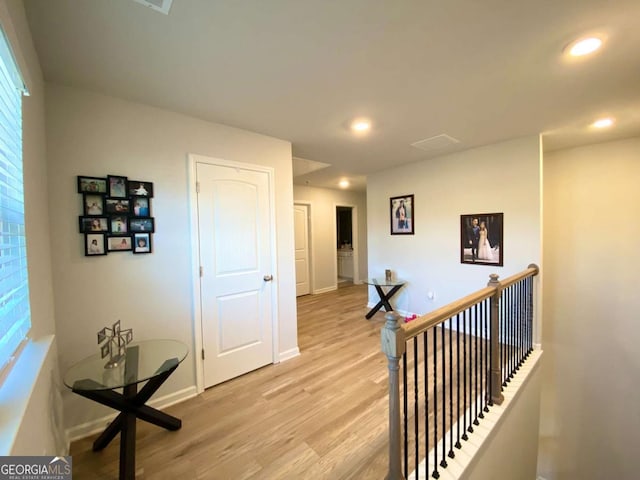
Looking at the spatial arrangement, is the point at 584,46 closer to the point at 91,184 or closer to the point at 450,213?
the point at 450,213

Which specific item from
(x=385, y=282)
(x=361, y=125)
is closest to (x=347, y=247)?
(x=385, y=282)

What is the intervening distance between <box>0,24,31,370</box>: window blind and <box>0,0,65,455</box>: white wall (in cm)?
9

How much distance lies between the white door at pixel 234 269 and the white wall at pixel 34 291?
0.95 meters

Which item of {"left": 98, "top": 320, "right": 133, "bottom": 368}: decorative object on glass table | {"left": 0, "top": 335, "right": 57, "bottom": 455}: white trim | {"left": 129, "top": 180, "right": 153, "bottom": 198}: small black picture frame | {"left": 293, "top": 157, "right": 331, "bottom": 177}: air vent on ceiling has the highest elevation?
{"left": 293, "top": 157, "right": 331, "bottom": 177}: air vent on ceiling

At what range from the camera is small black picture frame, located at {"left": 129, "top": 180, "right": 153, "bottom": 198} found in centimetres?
200

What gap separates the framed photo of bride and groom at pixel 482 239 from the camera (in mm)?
3238

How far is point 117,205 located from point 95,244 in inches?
12.1

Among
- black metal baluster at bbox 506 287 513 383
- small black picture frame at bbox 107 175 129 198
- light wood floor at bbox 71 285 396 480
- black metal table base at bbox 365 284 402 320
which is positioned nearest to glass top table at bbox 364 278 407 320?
black metal table base at bbox 365 284 402 320

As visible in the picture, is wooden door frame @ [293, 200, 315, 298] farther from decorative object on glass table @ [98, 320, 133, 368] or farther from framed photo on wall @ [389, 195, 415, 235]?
decorative object on glass table @ [98, 320, 133, 368]

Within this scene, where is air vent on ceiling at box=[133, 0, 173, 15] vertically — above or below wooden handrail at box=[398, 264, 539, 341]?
above

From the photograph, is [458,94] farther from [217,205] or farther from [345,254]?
[345,254]

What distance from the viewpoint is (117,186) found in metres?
1.94

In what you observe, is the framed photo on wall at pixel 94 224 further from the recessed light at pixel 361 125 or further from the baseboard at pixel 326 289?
the baseboard at pixel 326 289

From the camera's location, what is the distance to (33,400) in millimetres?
1025
